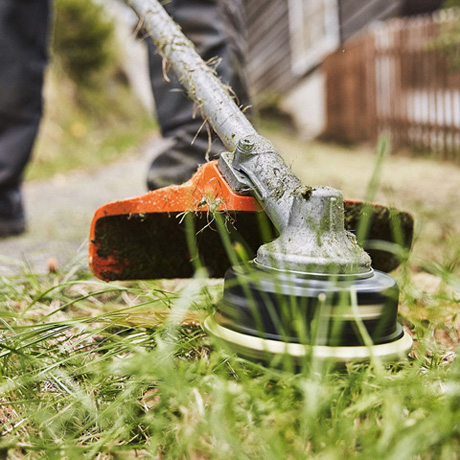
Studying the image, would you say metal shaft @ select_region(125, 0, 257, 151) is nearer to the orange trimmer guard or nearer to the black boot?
the orange trimmer guard

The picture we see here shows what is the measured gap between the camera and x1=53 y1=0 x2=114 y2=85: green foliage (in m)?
7.72

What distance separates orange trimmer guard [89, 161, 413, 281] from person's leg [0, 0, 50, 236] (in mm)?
1257

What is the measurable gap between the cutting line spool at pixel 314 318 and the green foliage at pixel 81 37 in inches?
309

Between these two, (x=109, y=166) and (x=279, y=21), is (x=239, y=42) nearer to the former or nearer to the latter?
(x=109, y=166)

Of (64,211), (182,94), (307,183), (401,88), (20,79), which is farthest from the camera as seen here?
(401,88)

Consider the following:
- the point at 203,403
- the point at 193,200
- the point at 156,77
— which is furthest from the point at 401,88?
the point at 203,403

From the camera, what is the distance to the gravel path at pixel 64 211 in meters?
1.67

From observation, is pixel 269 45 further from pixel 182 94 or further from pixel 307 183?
pixel 307 183

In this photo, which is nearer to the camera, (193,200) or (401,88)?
(193,200)

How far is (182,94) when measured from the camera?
1.68 m

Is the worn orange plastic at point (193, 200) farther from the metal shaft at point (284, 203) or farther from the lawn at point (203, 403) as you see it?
the lawn at point (203, 403)

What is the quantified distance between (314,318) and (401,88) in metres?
7.54

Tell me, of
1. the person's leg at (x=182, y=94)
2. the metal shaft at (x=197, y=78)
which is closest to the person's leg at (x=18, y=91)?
the person's leg at (x=182, y=94)

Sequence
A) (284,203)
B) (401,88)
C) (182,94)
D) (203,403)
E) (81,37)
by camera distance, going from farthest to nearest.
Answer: (81,37), (401,88), (182,94), (284,203), (203,403)
